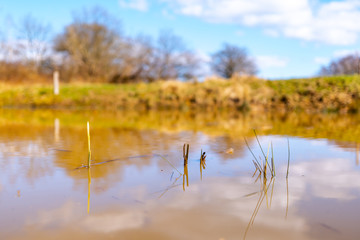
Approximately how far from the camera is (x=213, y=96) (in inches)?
575

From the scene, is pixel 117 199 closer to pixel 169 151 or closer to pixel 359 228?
pixel 359 228

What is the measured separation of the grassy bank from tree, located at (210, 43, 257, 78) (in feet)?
95.5

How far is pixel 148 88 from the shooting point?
1638cm

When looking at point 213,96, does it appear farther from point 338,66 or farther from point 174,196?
point 338,66

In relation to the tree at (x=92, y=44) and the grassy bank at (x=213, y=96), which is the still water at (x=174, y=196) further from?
the tree at (x=92, y=44)

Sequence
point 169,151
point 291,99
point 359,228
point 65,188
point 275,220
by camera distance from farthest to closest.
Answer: point 291,99, point 169,151, point 65,188, point 275,220, point 359,228

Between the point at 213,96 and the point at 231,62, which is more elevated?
the point at 231,62

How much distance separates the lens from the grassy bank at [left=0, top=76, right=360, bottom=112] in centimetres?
1334

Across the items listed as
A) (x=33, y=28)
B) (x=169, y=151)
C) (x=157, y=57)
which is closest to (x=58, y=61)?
(x=33, y=28)

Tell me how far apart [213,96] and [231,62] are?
101ft

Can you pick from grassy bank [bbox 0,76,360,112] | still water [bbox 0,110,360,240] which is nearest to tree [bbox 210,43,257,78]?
grassy bank [bbox 0,76,360,112]

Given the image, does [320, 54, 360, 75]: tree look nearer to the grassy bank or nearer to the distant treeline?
the distant treeline

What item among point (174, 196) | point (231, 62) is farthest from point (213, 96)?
point (231, 62)

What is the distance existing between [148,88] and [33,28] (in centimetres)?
2736
